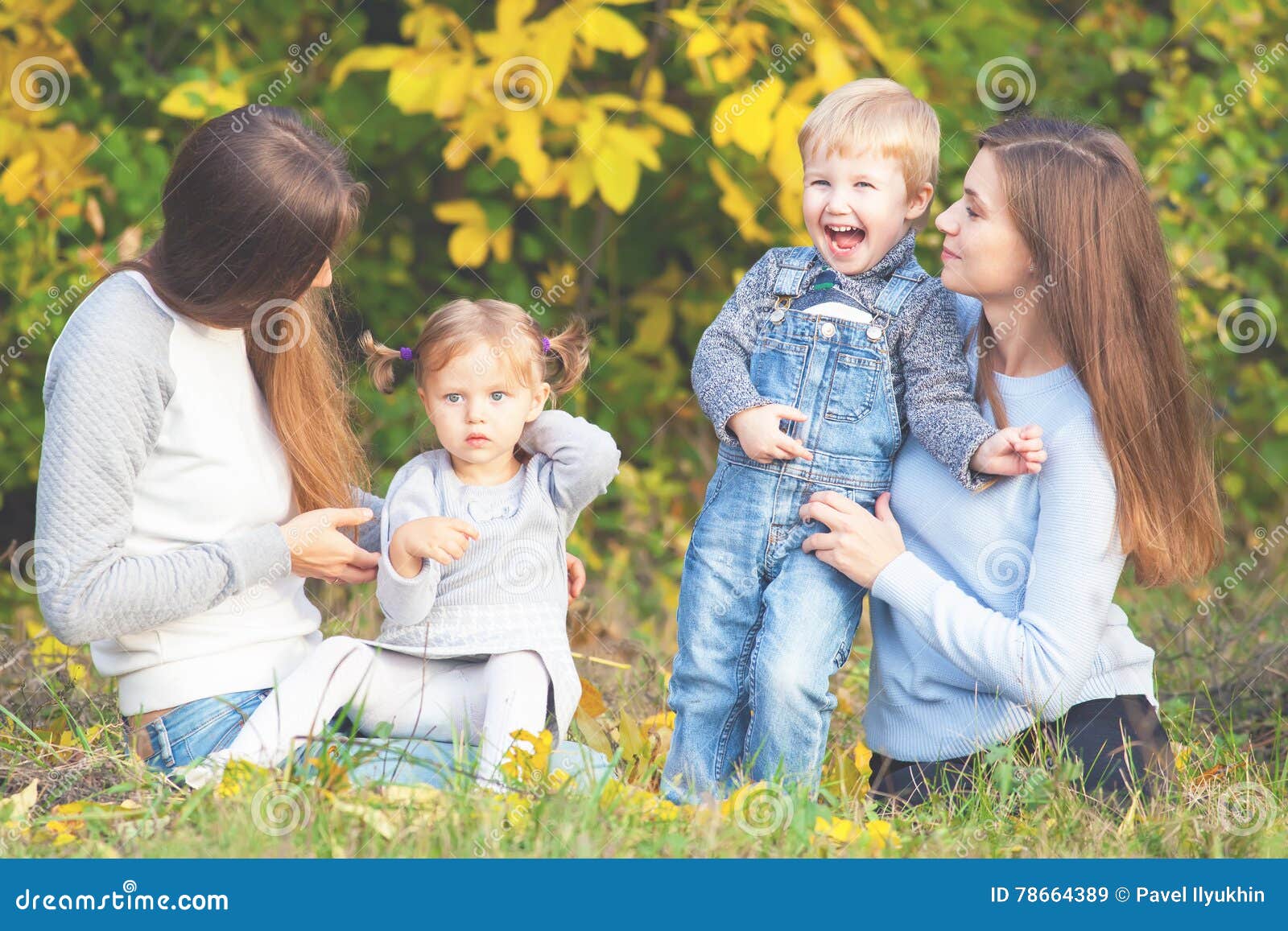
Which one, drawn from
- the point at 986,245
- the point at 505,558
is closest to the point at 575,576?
the point at 505,558

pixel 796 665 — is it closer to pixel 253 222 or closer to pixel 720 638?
pixel 720 638

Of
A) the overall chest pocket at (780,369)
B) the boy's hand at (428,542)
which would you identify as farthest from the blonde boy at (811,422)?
the boy's hand at (428,542)

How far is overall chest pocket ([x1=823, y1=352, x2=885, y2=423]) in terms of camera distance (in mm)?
2615

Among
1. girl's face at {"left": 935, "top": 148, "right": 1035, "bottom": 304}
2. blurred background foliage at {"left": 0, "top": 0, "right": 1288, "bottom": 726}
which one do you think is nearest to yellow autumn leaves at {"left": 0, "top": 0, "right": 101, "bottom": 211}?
blurred background foliage at {"left": 0, "top": 0, "right": 1288, "bottom": 726}

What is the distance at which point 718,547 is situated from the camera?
2.68 meters

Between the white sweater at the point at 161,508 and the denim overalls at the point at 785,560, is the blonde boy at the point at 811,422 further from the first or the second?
the white sweater at the point at 161,508

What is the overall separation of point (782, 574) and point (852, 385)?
36 cm

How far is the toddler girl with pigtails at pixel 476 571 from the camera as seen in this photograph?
250 cm

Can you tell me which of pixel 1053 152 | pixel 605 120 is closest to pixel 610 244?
Answer: pixel 605 120

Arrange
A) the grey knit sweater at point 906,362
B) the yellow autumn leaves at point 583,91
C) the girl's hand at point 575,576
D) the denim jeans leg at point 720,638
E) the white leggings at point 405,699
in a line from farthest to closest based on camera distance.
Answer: the yellow autumn leaves at point 583,91 → the girl's hand at point 575,576 → the denim jeans leg at point 720,638 → the grey knit sweater at point 906,362 → the white leggings at point 405,699

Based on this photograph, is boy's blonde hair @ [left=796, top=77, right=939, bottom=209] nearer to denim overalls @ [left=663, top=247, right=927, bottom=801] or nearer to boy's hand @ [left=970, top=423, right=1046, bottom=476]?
denim overalls @ [left=663, top=247, right=927, bottom=801]

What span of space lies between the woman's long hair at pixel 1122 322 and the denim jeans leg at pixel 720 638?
0.49 meters

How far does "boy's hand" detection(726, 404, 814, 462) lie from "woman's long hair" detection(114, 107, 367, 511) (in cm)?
78

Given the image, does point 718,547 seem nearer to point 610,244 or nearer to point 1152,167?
point 610,244
